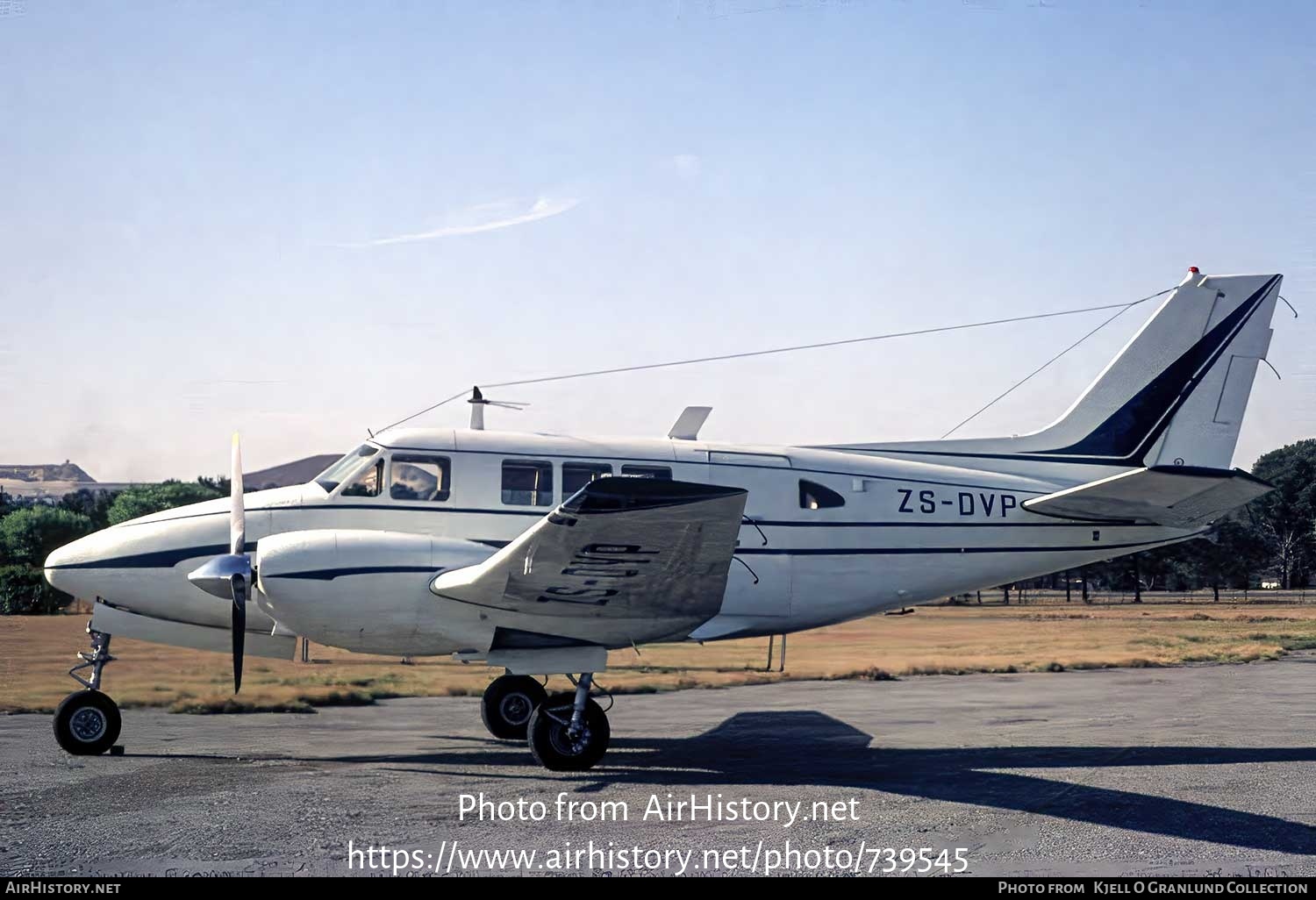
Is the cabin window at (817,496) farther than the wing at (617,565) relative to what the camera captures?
Yes

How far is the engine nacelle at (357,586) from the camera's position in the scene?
960 cm

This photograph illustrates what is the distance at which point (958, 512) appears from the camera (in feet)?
41.4

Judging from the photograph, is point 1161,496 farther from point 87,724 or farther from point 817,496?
point 87,724

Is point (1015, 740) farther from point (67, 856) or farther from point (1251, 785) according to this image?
point (67, 856)

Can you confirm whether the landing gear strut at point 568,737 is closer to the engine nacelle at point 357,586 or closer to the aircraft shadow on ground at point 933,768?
the aircraft shadow on ground at point 933,768

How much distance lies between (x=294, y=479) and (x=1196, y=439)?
37.2 feet

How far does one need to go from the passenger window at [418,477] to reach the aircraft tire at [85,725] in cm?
361

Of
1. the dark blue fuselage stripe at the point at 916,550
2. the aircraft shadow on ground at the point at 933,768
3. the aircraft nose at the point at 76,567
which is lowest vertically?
the aircraft shadow on ground at the point at 933,768

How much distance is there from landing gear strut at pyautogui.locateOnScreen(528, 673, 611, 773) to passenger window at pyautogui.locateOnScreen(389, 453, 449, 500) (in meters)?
2.63

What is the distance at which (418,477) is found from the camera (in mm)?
11195

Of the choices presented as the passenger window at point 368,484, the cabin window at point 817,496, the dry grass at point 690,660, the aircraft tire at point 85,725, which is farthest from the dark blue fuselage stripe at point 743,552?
the dry grass at point 690,660

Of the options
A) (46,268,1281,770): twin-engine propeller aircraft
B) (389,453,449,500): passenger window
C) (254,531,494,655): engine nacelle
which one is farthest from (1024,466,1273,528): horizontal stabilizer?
(254,531,494,655): engine nacelle

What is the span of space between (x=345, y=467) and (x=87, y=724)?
3603 mm

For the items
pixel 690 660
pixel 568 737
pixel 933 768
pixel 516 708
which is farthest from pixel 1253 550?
pixel 568 737
